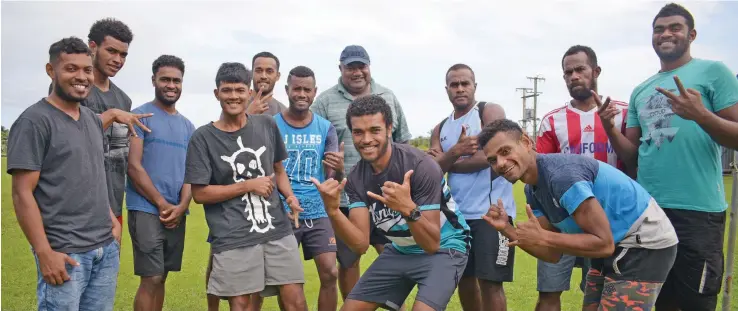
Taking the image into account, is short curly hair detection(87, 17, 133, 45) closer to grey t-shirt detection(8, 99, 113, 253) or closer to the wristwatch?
grey t-shirt detection(8, 99, 113, 253)

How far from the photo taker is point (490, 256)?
5504 millimetres

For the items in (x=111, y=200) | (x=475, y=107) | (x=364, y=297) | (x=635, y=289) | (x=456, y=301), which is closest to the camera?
(x=635, y=289)

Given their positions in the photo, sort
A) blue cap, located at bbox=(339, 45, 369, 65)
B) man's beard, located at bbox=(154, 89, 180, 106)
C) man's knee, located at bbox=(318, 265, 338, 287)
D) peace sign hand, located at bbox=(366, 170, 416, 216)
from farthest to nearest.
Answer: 1. blue cap, located at bbox=(339, 45, 369, 65)
2. man's knee, located at bbox=(318, 265, 338, 287)
3. man's beard, located at bbox=(154, 89, 180, 106)
4. peace sign hand, located at bbox=(366, 170, 416, 216)

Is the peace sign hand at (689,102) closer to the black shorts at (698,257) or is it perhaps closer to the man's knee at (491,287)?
the black shorts at (698,257)

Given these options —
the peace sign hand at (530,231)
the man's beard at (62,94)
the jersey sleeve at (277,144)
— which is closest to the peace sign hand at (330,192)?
the jersey sleeve at (277,144)

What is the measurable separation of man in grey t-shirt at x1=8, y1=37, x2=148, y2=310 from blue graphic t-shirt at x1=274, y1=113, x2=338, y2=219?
194 centimetres

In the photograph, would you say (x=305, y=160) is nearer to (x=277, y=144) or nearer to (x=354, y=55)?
(x=277, y=144)

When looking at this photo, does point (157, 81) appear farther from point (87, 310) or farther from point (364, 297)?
point (364, 297)

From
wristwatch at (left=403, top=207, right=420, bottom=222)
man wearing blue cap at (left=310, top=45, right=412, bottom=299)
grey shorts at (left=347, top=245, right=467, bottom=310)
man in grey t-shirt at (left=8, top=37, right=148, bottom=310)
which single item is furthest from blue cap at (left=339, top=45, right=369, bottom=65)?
man in grey t-shirt at (left=8, top=37, right=148, bottom=310)

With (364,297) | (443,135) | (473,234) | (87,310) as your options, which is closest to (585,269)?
(473,234)

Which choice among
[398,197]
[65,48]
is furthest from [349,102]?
[65,48]

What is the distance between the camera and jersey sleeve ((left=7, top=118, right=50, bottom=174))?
387 cm

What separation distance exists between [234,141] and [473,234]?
238 centimetres

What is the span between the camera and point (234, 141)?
4.95 m
